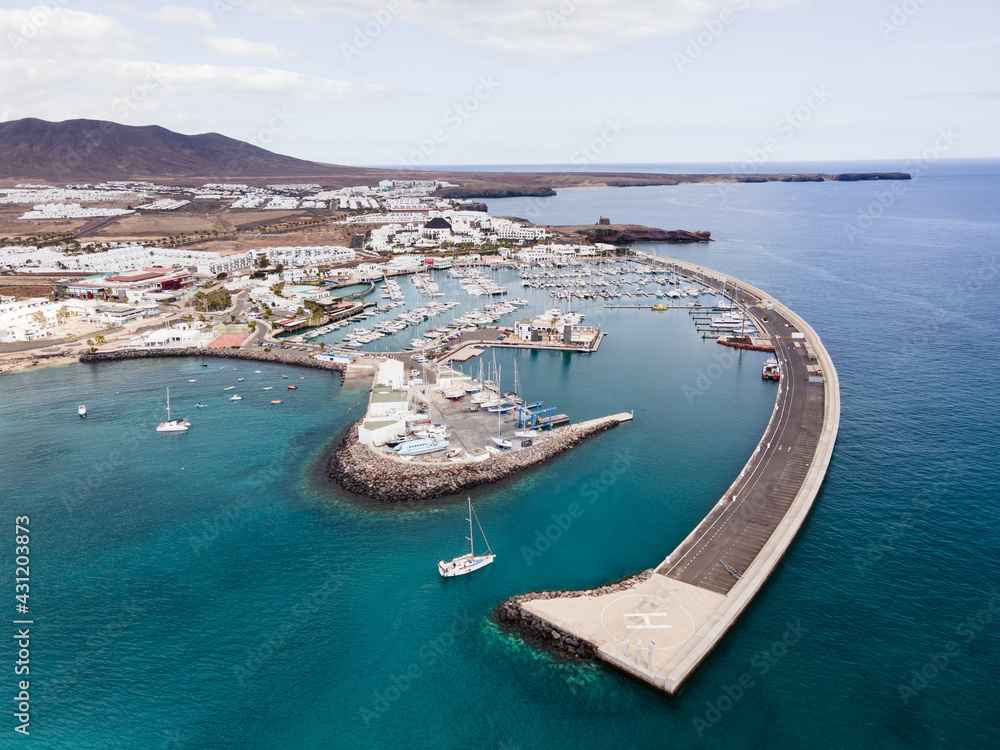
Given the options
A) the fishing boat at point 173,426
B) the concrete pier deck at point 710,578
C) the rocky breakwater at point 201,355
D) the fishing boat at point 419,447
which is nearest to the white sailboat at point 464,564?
the concrete pier deck at point 710,578

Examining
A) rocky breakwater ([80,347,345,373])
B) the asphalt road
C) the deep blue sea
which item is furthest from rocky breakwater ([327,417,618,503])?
rocky breakwater ([80,347,345,373])

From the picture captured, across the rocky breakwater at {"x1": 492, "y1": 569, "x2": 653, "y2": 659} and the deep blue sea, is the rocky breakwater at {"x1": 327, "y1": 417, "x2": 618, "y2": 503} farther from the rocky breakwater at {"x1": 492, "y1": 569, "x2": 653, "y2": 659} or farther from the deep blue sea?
the rocky breakwater at {"x1": 492, "y1": 569, "x2": 653, "y2": 659}

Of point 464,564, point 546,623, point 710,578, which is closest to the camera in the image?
point 546,623

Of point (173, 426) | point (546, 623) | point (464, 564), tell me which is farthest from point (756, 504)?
point (173, 426)

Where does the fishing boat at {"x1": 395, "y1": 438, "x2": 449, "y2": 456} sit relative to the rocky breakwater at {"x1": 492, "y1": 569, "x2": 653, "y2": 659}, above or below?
above

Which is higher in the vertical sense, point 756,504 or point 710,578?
point 756,504

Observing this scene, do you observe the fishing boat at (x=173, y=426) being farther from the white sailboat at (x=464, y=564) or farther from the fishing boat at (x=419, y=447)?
the white sailboat at (x=464, y=564)

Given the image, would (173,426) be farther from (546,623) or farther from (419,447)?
(546,623)
